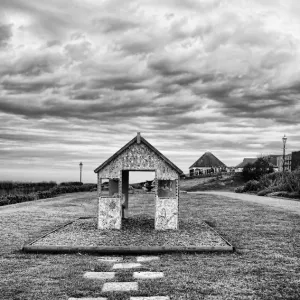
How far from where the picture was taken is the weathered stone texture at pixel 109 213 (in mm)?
13758

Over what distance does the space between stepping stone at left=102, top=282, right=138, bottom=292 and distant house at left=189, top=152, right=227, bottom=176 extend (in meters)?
83.9

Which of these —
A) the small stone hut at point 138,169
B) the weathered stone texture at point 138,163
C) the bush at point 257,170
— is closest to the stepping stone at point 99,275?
the small stone hut at point 138,169

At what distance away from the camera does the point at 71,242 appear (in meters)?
11.3

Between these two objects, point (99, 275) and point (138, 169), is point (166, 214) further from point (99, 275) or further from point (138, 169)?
point (99, 275)

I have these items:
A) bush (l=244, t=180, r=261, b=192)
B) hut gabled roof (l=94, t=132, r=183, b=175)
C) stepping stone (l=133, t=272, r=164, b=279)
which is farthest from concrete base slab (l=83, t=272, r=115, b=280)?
bush (l=244, t=180, r=261, b=192)

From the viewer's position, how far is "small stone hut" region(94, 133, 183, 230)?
13672 millimetres

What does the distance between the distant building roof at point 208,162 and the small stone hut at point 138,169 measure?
259 ft

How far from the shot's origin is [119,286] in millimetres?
7172

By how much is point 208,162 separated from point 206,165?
86 cm

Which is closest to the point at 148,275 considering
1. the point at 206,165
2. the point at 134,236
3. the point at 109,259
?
the point at 109,259

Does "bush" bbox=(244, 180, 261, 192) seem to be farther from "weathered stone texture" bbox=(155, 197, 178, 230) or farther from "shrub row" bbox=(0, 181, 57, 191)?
"weathered stone texture" bbox=(155, 197, 178, 230)

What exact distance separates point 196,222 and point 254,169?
150ft

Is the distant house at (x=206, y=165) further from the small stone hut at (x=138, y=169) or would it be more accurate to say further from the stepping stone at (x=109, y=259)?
the stepping stone at (x=109, y=259)

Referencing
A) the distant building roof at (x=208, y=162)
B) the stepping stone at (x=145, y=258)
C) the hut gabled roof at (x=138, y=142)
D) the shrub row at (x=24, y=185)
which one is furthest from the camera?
the distant building roof at (x=208, y=162)
